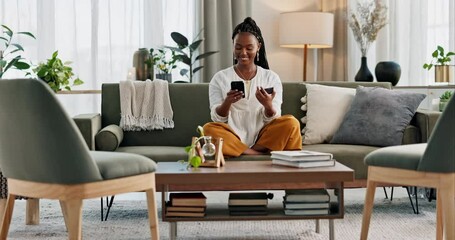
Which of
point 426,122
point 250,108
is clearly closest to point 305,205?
point 250,108

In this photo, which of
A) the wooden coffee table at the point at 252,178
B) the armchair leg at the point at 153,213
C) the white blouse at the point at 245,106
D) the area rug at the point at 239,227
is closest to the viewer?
the armchair leg at the point at 153,213

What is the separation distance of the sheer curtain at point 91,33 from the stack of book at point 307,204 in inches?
124

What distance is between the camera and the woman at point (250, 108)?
398 centimetres

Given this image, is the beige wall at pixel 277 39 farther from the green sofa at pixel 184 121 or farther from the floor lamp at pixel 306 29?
the green sofa at pixel 184 121

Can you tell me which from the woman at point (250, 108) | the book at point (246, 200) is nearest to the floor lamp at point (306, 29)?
the woman at point (250, 108)

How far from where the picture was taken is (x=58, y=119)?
98.0 inches

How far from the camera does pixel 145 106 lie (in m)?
4.52

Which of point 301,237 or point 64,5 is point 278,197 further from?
point 64,5

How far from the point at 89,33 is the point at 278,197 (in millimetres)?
2192

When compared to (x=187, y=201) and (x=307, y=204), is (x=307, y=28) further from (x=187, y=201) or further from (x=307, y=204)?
(x=187, y=201)

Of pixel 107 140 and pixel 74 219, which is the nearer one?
pixel 74 219

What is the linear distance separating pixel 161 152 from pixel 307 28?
2.12 meters

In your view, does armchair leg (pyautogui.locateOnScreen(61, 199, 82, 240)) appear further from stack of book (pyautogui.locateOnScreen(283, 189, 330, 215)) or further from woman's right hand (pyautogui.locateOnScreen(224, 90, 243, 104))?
woman's right hand (pyautogui.locateOnScreen(224, 90, 243, 104))

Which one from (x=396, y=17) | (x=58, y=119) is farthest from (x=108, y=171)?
(x=396, y=17)
